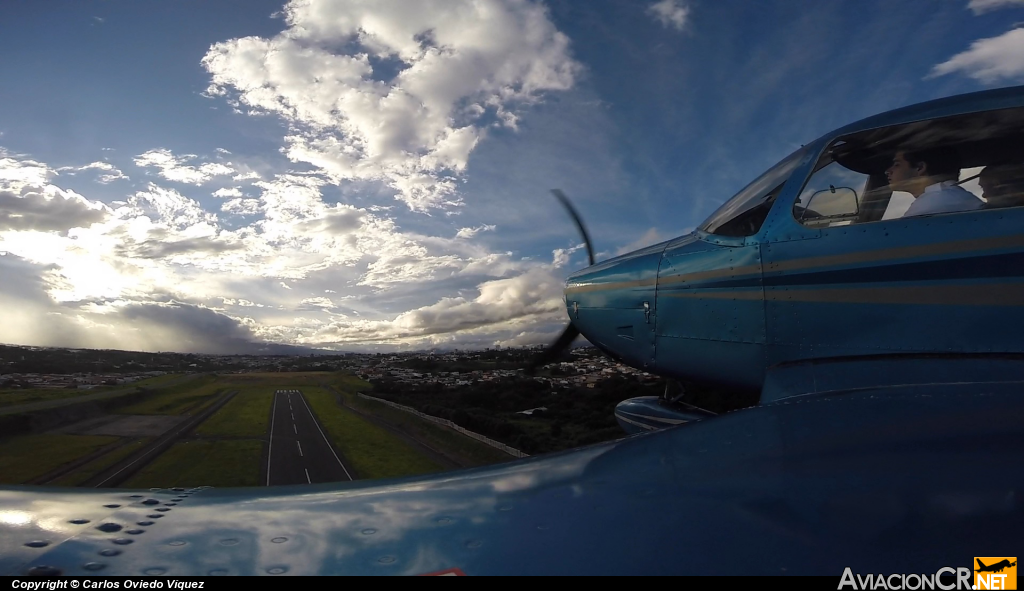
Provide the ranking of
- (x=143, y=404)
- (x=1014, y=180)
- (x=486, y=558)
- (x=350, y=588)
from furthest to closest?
1. (x=143, y=404)
2. (x=1014, y=180)
3. (x=486, y=558)
4. (x=350, y=588)

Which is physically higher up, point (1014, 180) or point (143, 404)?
point (1014, 180)

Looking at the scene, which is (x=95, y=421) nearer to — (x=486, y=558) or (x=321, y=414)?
(x=321, y=414)

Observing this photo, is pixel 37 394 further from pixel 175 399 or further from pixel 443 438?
pixel 443 438

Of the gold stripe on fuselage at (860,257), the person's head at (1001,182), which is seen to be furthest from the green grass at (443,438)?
the person's head at (1001,182)

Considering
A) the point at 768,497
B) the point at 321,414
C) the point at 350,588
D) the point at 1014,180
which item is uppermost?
the point at 1014,180

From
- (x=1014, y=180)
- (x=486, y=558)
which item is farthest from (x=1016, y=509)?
(x=1014, y=180)

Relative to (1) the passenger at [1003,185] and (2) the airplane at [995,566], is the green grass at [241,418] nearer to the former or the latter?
(1) the passenger at [1003,185]
